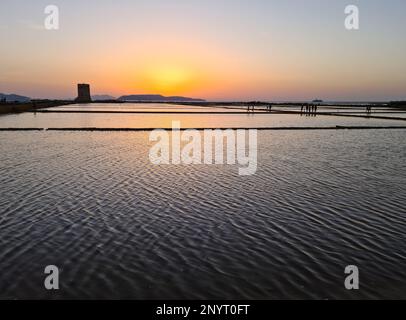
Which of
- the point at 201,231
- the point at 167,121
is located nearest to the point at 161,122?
the point at 167,121

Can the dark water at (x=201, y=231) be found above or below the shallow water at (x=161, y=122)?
below

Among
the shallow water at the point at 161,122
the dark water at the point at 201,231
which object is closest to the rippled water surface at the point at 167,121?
the shallow water at the point at 161,122

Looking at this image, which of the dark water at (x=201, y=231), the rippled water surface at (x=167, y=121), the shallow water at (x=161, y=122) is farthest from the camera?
the rippled water surface at (x=167, y=121)

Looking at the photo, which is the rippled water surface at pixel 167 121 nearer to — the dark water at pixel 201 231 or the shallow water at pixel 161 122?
the shallow water at pixel 161 122

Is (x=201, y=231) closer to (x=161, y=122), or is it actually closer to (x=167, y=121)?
(x=161, y=122)

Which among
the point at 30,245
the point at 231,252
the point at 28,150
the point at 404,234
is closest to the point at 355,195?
the point at 404,234

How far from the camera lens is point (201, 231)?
10.2 metres

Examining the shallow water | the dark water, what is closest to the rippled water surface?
the shallow water

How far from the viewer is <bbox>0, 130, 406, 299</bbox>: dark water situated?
7.23 metres

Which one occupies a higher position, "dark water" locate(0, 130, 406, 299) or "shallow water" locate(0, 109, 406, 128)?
"shallow water" locate(0, 109, 406, 128)

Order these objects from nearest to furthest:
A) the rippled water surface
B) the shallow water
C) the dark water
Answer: the dark water, the shallow water, the rippled water surface

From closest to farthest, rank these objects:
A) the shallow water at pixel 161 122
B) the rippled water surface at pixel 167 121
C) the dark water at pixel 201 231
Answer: the dark water at pixel 201 231 → the shallow water at pixel 161 122 → the rippled water surface at pixel 167 121

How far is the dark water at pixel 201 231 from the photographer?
285 inches

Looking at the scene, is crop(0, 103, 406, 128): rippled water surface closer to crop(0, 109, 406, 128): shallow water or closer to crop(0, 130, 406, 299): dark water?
crop(0, 109, 406, 128): shallow water
